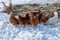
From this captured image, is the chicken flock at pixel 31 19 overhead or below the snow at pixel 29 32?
overhead

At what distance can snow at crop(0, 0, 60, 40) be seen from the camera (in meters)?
1.11

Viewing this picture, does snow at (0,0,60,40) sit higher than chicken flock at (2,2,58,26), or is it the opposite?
chicken flock at (2,2,58,26)

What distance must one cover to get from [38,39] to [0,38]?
0.27 metres

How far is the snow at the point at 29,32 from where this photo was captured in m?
1.11

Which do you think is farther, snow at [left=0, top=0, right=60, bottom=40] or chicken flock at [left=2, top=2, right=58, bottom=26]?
chicken flock at [left=2, top=2, right=58, bottom=26]

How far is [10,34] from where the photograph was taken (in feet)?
3.84

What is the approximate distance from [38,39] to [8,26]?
1.16 feet

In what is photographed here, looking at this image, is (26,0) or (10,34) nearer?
(10,34)

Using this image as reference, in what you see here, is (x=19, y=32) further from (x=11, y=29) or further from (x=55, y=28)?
(x=55, y=28)

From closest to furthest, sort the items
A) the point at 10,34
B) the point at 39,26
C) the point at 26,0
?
the point at 10,34 → the point at 39,26 → the point at 26,0

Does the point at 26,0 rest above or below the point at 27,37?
above

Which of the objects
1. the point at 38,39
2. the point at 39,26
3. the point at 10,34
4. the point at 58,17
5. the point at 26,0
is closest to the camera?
the point at 38,39

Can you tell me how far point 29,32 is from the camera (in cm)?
119

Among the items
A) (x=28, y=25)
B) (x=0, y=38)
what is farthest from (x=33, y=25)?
(x=0, y=38)
